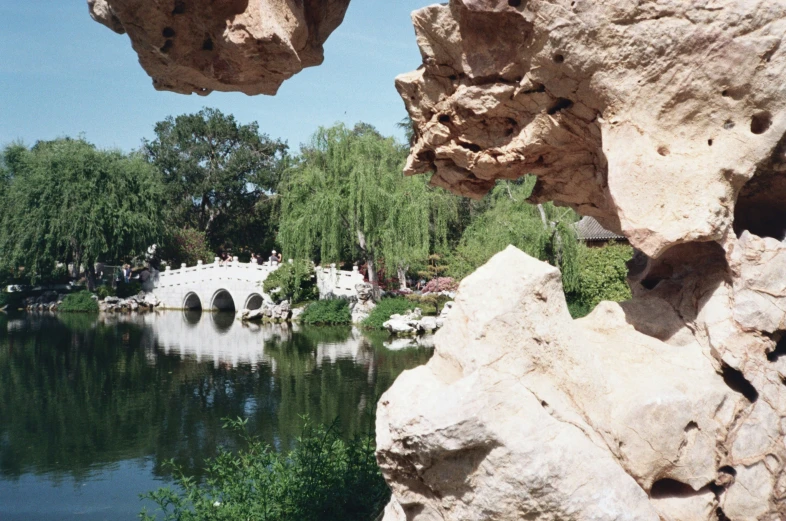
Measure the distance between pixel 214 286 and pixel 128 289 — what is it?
4.09m

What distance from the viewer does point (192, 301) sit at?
99.9 ft

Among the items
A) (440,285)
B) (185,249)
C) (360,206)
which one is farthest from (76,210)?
(440,285)

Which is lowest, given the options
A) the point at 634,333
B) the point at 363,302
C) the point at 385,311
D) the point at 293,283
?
the point at 385,311

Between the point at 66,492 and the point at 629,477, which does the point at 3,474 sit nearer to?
the point at 66,492

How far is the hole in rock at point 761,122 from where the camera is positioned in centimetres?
331

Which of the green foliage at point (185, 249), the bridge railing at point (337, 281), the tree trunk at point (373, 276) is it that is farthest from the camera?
the green foliage at point (185, 249)

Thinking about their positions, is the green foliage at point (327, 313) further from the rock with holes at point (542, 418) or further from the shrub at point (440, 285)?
the rock with holes at point (542, 418)

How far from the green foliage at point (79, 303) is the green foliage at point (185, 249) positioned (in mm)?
5426

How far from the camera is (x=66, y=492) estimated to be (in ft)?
27.5

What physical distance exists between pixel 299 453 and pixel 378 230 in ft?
53.6

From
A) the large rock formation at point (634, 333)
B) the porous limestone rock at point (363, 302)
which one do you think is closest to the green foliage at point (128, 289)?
the porous limestone rock at point (363, 302)

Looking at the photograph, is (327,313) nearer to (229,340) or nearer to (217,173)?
(229,340)

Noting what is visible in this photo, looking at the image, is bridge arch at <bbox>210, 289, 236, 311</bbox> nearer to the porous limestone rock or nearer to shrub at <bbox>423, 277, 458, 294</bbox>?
the porous limestone rock

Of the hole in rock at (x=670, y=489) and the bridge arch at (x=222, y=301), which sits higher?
the bridge arch at (x=222, y=301)
